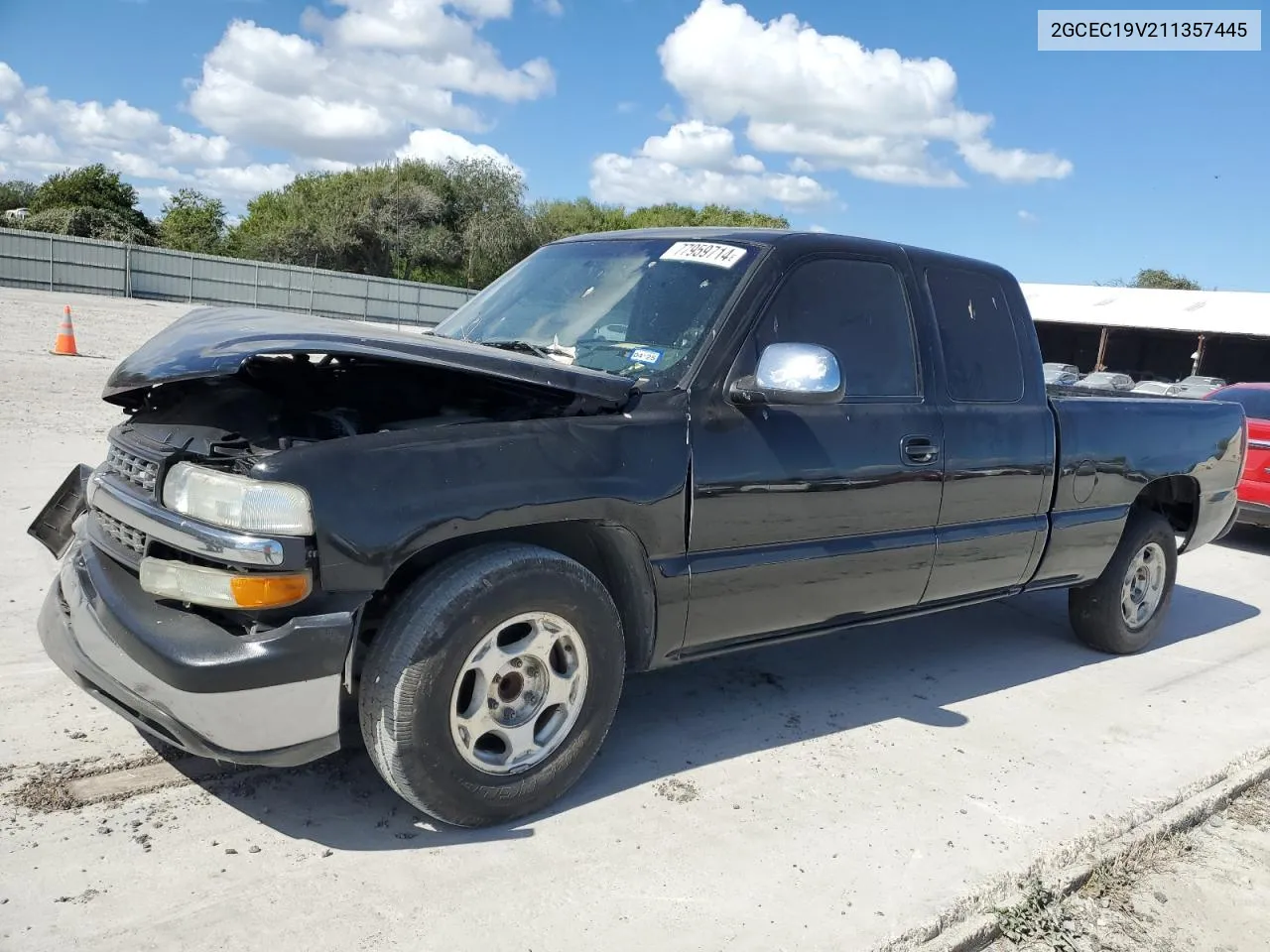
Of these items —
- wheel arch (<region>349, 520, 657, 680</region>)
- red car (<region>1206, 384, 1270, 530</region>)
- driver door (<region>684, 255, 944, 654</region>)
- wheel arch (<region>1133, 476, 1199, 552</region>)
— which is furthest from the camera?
red car (<region>1206, 384, 1270, 530</region>)

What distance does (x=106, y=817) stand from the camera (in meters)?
3.04

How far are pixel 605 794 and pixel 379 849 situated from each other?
0.81 metres

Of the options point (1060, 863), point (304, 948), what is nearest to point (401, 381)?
point (304, 948)

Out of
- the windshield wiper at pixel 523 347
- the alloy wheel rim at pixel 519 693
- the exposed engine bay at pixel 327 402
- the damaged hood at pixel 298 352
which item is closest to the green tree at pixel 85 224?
the windshield wiper at pixel 523 347

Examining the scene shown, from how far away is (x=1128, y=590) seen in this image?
5.66 metres

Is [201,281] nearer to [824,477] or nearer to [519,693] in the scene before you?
[824,477]

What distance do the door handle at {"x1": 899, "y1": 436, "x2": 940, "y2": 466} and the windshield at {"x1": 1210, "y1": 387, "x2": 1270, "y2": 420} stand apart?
6.02 m

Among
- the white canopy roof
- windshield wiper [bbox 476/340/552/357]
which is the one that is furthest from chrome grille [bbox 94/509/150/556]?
the white canopy roof

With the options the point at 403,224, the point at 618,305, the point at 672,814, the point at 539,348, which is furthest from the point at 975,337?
the point at 403,224

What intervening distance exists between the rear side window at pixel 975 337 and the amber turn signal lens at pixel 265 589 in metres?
2.90

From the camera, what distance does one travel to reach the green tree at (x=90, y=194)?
56281 millimetres

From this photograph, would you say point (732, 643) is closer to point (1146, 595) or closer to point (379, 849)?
point (379, 849)

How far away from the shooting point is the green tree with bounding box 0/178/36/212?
224 feet

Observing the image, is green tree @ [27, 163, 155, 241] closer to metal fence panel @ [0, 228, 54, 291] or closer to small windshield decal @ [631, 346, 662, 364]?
metal fence panel @ [0, 228, 54, 291]
